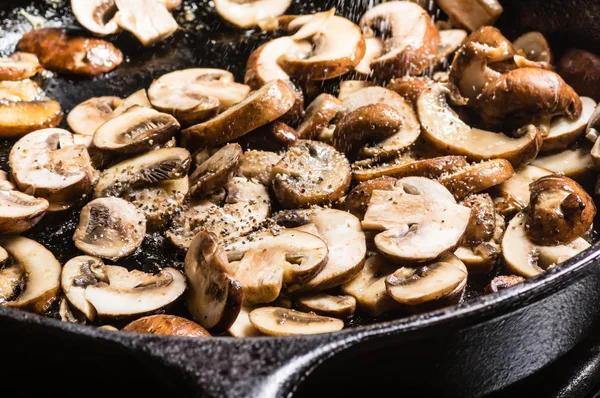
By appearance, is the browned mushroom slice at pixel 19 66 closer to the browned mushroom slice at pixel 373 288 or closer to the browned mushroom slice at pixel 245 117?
the browned mushroom slice at pixel 245 117

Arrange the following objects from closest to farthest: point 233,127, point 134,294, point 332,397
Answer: point 332,397 < point 134,294 < point 233,127

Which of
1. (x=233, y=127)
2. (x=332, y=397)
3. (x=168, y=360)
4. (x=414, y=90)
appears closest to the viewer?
(x=168, y=360)

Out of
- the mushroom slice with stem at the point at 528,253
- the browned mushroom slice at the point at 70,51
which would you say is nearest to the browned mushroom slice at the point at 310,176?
the mushroom slice with stem at the point at 528,253

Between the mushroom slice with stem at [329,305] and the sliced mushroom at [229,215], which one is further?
the sliced mushroom at [229,215]

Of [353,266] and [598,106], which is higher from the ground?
[598,106]

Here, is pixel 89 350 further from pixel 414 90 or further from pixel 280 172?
pixel 414 90

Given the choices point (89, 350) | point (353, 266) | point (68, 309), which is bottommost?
point (68, 309)

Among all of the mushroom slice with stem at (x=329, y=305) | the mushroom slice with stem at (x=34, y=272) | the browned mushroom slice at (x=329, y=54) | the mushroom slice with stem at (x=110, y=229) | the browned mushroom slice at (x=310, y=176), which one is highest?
the browned mushroom slice at (x=329, y=54)

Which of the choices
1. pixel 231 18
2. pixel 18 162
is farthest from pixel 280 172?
pixel 231 18
